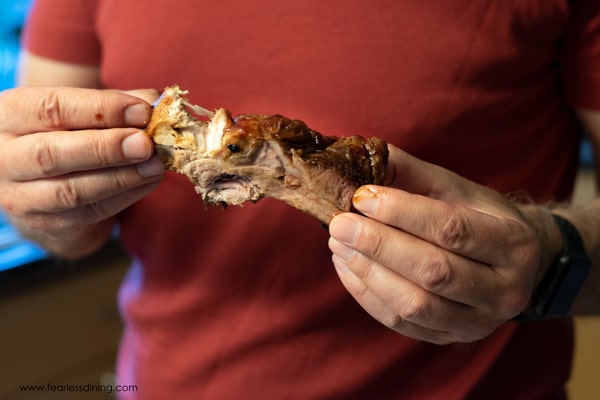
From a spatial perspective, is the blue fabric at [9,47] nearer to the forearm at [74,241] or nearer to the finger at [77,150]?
the forearm at [74,241]

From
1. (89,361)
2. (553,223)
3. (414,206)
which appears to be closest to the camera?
(414,206)

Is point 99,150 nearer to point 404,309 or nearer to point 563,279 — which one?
point 404,309

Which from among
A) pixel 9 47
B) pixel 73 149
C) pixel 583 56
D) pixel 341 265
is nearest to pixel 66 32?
pixel 73 149

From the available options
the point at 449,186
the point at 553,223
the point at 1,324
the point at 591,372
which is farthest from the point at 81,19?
the point at 591,372

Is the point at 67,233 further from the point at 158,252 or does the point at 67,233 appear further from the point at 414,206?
the point at 414,206

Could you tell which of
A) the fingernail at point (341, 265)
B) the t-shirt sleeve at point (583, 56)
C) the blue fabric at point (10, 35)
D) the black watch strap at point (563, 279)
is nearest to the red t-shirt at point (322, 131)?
the t-shirt sleeve at point (583, 56)
